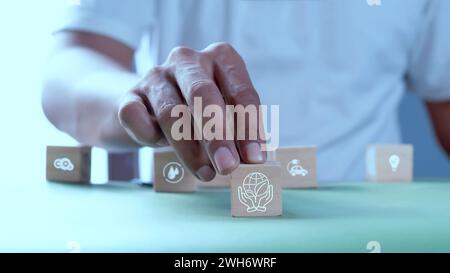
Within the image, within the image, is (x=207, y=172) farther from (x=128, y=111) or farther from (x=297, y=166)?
(x=297, y=166)

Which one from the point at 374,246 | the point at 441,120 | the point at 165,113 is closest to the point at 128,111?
the point at 165,113

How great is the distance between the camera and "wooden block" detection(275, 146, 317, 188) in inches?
33.6

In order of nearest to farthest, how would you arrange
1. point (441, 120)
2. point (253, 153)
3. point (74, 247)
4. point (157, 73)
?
1. point (74, 247)
2. point (253, 153)
3. point (157, 73)
4. point (441, 120)

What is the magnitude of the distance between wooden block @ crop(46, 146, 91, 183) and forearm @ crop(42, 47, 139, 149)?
0.03 metres

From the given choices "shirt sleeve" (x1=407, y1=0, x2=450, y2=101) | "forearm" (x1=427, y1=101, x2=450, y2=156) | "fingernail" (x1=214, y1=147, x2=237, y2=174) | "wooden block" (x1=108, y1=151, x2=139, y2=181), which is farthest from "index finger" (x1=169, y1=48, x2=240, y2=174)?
"forearm" (x1=427, y1=101, x2=450, y2=156)

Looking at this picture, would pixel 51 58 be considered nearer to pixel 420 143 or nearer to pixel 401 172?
pixel 401 172

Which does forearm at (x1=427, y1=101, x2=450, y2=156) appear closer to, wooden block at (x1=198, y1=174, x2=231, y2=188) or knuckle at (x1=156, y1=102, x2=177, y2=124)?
wooden block at (x1=198, y1=174, x2=231, y2=188)

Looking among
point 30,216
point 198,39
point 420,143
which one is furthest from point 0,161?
point 420,143

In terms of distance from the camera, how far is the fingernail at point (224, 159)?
2.03 ft

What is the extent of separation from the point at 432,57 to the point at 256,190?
29.6 inches

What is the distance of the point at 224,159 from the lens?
62 cm

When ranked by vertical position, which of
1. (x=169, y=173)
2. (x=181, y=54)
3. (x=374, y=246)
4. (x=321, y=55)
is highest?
(x=321, y=55)

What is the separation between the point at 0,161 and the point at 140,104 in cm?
17
